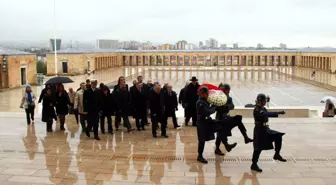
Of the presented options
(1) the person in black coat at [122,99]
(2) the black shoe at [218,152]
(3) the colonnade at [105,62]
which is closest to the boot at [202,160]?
(2) the black shoe at [218,152]

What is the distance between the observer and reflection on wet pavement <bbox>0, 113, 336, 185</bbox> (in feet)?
18.7

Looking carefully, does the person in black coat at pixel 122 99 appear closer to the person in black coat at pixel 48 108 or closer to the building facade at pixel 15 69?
the person in black coat at pixel 48 108

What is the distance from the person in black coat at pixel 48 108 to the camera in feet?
30.5

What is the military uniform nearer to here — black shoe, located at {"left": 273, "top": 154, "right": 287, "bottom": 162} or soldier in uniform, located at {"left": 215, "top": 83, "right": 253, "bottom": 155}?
soldier in uniform, located at {"left": 215, "top": 83, "right": 253, "bottom": 155}

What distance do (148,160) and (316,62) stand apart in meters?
49.1

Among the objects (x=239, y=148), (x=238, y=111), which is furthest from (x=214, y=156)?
(x=238, y=111)

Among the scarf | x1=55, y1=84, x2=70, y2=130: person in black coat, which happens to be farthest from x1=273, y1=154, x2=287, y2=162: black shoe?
the scarf

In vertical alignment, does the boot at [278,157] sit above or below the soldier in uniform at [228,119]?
below

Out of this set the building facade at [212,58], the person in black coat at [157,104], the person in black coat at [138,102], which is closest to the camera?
the person in black coat at [157,104]

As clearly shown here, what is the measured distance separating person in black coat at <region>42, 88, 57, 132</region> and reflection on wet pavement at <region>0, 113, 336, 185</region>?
1.01 ft

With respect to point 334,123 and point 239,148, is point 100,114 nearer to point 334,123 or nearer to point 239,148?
point 239,148

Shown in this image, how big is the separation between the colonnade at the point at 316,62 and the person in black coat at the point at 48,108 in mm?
42915

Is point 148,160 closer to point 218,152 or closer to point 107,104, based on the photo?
point 218,152

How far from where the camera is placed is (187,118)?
1002 centimetres
